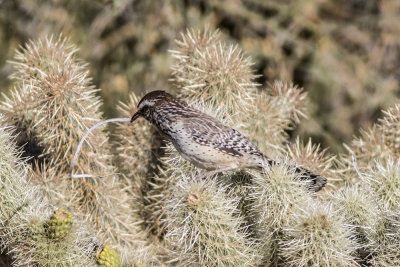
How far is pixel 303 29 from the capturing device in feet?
19.7

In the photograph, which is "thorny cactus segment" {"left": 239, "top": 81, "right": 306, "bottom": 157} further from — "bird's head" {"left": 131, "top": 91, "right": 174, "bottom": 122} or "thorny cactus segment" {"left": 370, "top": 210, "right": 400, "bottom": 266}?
"thorny cactus segment" {"left": 370, "top": 210, "right": 400, "bottom": 266}

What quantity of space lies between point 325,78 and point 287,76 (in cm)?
37

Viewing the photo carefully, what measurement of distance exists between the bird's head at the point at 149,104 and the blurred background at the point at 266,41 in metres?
2.58

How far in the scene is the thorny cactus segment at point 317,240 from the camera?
210 cm

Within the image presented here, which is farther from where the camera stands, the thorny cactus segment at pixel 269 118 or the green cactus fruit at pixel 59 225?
the thorny cactus segment at pixel 269 118

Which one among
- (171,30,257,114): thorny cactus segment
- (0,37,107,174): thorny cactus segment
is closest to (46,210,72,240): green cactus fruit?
(0,37,107,174): thorny cactus segment

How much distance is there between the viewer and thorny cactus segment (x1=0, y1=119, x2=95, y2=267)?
2188 millimetres

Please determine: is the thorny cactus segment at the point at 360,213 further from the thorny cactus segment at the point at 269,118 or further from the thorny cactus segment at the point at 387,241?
the thorny cactus segment at the point at 269,118

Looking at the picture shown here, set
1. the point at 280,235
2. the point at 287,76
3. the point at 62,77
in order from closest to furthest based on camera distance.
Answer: the point at 280,235
the point at 62,77
the point at 287,76

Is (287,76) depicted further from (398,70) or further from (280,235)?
(280,235)

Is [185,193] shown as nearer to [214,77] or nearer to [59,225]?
[59,225]

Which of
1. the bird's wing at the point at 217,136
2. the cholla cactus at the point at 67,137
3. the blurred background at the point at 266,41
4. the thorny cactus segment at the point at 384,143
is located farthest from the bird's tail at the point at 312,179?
the blurred background at the point at 266,41

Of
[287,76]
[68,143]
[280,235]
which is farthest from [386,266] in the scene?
[287,76]

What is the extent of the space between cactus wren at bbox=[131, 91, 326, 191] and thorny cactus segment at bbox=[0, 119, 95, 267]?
0.60 m
